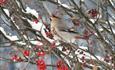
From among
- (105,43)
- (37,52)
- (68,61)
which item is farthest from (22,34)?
(105,43)

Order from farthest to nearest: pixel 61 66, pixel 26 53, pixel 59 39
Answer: pixel 26 53 < pixel 59 39 < pixel 61 66

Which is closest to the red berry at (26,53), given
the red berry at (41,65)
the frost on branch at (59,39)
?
the frost on branch at (59,39)

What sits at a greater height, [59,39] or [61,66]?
[59,39]

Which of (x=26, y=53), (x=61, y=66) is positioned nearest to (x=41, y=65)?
(x=61, y=66)

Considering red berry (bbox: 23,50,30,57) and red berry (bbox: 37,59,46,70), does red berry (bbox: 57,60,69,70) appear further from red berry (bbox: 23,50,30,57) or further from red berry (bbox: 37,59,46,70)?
red berry (bbox: 23,50,30,57)

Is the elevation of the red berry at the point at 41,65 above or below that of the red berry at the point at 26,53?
below

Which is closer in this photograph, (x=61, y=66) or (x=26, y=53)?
(x=61, y=66)

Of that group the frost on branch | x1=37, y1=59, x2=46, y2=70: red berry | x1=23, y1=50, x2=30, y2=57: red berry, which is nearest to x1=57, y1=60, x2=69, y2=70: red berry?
the frost on branch

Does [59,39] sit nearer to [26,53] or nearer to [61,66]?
[61,66]

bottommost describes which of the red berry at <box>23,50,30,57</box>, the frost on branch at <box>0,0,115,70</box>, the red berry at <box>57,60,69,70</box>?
the red berry at <box>57,60,69,70</box>

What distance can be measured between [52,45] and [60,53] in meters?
0.35

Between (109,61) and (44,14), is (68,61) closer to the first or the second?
(109,61)

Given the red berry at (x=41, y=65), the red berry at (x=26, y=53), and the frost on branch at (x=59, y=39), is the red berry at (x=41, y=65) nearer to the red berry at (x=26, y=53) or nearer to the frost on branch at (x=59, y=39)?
the frost on branch at (x=59, y=39)

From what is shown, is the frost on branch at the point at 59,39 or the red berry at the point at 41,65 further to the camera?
the red berry at the point at 41,65
